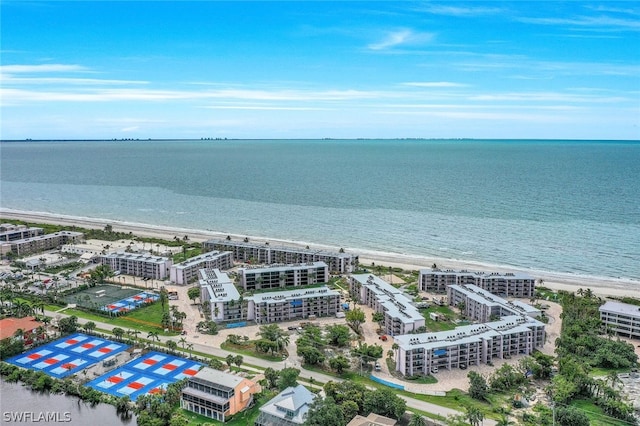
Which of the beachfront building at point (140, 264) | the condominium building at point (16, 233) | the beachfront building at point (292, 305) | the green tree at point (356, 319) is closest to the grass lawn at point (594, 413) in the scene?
the green tree at point (356, 319)

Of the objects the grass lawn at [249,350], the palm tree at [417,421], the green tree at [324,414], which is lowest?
the grass lawn at [249,350]

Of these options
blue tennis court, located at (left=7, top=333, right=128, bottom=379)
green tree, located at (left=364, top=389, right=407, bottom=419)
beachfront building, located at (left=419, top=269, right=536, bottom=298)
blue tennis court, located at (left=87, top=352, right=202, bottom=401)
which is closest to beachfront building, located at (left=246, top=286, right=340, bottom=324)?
blue tennis court, located at (left=87, top=352, right=202, bottom=401)

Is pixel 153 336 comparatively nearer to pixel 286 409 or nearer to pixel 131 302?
pixel 131 302

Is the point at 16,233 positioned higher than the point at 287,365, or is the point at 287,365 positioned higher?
the point at 16,233

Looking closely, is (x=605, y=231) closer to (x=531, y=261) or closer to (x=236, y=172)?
(x=531, y=261)

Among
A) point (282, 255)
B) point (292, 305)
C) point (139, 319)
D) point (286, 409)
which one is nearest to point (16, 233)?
point (139, 319)

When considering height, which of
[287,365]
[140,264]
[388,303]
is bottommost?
[287,365]

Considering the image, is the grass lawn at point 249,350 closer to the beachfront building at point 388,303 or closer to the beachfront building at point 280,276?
the beachfront building at point 388,303
